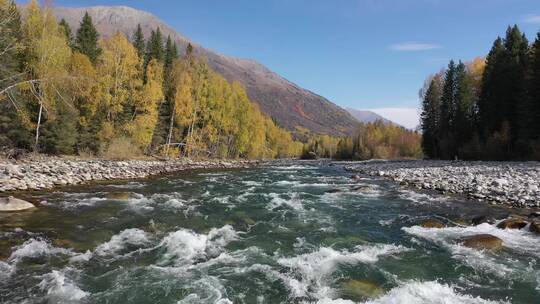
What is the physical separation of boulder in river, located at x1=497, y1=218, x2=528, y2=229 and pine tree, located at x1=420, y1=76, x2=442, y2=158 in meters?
A: 61.7

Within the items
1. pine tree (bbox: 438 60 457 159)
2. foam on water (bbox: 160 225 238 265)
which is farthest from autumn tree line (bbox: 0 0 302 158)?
pine tree (bbox: 438 60 457 159)

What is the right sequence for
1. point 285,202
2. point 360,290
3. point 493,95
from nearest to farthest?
point 360,290 < point 285,202 < point 493,95

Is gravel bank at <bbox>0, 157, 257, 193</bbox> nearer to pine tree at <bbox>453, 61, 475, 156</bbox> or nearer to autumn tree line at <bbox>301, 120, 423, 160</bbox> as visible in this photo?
pine tree at <bbox>453, 61, 475, 156</bbox>

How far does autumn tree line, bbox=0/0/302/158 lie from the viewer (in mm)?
28125

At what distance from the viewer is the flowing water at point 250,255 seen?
836 centimetres

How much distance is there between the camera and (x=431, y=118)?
7450 centimetres

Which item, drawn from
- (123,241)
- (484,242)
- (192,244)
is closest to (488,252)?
(484,242)

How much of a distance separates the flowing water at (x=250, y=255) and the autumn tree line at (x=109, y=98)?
16.1 ft

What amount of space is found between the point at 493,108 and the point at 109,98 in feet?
169

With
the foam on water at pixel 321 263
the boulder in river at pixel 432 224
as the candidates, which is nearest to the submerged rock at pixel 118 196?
the foam on water at pixel 321 263

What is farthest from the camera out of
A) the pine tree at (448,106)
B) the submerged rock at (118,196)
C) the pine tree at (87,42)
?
the pine tree at (448,106)

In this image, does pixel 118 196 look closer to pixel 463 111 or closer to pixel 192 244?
pixel 192 244

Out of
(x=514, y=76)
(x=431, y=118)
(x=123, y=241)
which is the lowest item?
(x=123, y=241)

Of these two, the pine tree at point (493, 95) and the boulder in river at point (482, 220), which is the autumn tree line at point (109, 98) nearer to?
the boulder in river at point (482, 220)
